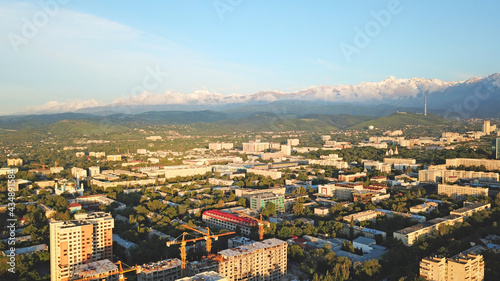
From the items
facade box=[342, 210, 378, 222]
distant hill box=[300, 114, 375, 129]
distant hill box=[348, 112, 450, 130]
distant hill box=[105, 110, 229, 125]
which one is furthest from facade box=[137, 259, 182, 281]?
distant hill box=[300, 114, 375, 129]

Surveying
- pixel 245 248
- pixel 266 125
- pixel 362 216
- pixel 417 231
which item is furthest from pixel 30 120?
pixel 417 231

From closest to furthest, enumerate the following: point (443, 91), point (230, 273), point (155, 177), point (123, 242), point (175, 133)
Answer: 1. point (230, 273)
2. point (123, 242)
3. point (155, 177)
4. point (175, 133)
5. point (443, 91)

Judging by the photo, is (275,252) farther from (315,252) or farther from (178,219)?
(178,219)

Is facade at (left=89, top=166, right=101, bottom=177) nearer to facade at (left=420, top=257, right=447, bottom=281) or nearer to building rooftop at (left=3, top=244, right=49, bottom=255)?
building rooftop at (left=3, top=244, right=49, bottom=255)

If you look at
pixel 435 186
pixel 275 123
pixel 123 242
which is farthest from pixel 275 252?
pixel 275 123

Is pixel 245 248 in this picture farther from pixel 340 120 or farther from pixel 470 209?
pixel 340 120

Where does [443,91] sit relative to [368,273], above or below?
above
